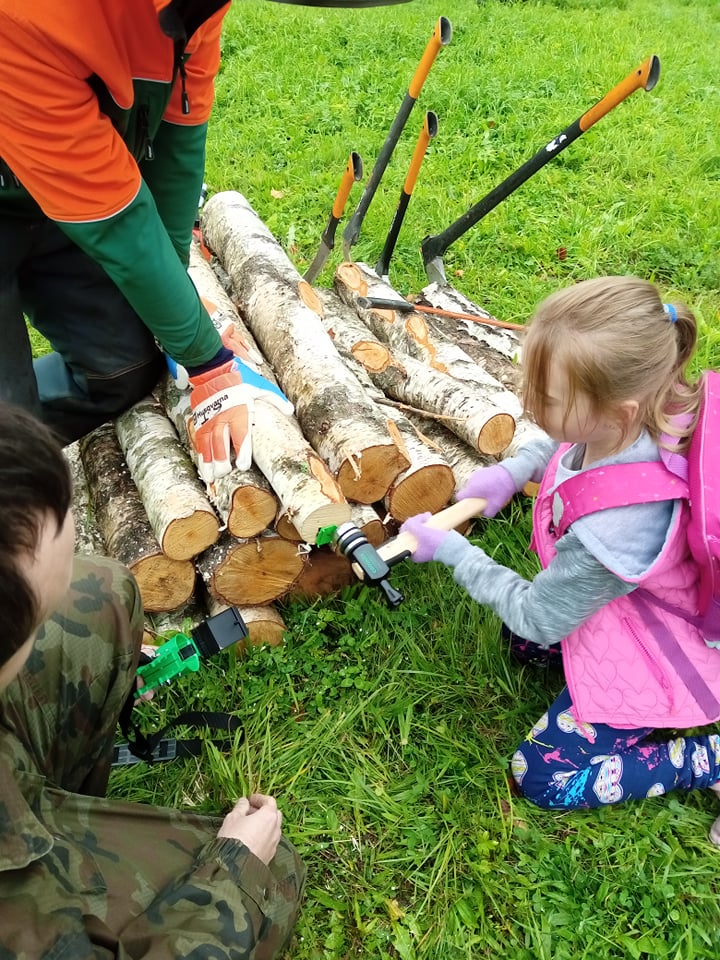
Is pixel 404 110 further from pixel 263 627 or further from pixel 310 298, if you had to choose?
pixel 263 627

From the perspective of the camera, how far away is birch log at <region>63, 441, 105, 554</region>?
2.55 meters

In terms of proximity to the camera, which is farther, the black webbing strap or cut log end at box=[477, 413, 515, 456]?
cut log end at box=[477, 413, 515, 456]

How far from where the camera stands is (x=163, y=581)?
228cm

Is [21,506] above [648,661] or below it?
above

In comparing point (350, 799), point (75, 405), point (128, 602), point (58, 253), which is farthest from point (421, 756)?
point (58, 253)

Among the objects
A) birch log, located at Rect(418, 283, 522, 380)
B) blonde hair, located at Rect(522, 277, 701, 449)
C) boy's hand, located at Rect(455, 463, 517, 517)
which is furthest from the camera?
birch log, located at Rect(418, 283, 522, 380)

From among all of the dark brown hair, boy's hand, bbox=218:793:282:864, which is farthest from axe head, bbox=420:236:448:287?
the dark brown hair

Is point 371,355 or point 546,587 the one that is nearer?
point 546,587

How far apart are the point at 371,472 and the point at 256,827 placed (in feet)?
3.52

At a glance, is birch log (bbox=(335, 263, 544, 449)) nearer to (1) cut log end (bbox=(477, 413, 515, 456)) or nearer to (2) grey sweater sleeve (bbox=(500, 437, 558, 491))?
(1) cut log end (bbox=(477, 413, 515, 456))

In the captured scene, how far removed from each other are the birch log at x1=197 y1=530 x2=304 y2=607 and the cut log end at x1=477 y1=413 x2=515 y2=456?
2.47 feet

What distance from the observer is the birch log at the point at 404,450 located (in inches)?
93.9

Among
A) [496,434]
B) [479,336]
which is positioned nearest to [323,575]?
[496,434]

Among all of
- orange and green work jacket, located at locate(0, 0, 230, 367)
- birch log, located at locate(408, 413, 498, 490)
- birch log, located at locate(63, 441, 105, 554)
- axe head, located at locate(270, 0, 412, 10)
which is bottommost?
birch log, located at locate(63, 441, 105, 554)
